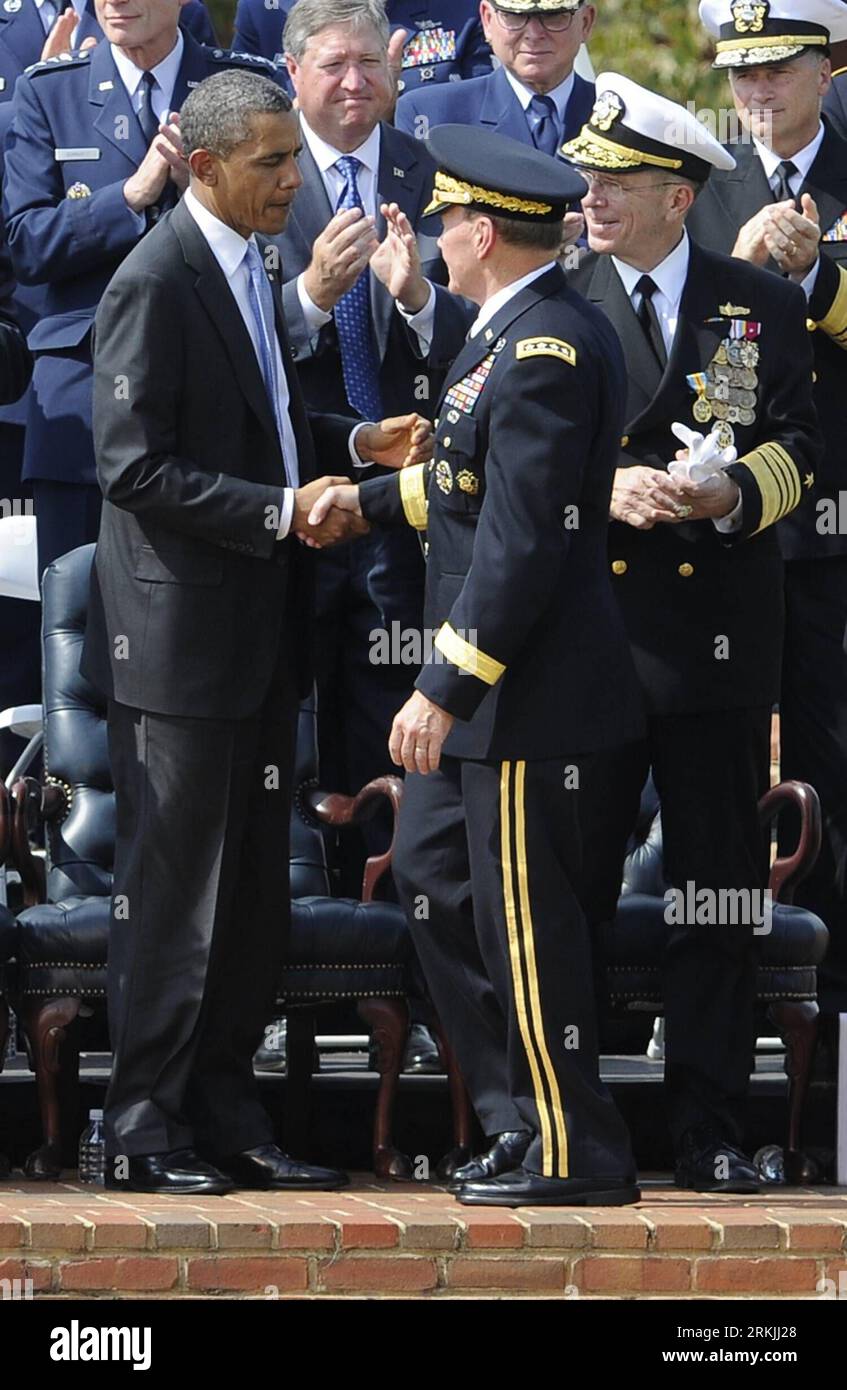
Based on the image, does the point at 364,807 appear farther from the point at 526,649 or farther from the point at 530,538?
the point at 530,538

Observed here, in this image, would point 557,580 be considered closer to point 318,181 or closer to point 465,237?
point 465,237

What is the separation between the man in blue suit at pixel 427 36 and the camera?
28.5ft

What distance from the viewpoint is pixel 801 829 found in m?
6.94

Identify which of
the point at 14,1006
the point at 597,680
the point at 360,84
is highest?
the point at 360,84

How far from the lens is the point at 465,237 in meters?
6.11

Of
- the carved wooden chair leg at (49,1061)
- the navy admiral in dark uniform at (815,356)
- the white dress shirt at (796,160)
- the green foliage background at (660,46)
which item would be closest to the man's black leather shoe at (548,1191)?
the carved wooden chair leg at (49,1061)

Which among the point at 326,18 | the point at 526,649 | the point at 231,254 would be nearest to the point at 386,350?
the point at 326,18

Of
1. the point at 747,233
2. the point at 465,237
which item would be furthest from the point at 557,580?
the point at 747,233

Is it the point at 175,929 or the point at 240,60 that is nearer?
the point at 175,929

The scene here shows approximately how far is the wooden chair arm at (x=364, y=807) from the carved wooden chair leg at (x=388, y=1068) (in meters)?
0.42

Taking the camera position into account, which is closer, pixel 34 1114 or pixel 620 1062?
pixel 34 1114

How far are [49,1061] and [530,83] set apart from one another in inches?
121

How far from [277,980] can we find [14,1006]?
65 cm
